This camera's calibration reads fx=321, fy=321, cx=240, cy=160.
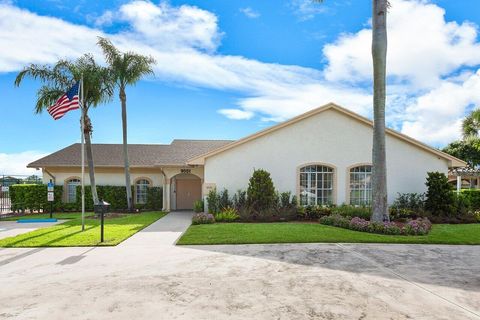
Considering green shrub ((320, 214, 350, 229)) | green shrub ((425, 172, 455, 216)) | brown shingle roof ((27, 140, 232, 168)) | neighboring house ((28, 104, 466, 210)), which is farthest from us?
brown shingle roof ((27, 140, 232, 168))

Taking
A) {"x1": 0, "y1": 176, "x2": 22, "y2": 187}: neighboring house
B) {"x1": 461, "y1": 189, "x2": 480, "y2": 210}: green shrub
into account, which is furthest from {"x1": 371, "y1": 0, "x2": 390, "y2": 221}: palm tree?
{"x1": 0, "y1": 176, "x2": 22, "y2": 187}: neighboring house

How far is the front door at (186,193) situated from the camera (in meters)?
22.0

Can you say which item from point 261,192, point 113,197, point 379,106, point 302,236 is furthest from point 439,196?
point 113,197

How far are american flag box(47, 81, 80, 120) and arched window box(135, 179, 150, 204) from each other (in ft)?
31.7

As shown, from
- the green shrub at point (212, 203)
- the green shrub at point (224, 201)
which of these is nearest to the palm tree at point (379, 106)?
the green shrub at point (224, 201)

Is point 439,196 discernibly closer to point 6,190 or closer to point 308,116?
point 308,116

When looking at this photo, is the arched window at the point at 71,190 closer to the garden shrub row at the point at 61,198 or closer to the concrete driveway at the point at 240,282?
the garden shrub row at the point at 61,198

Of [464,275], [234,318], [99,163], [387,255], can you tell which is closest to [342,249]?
[387,255]

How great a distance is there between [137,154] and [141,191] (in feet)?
10.6

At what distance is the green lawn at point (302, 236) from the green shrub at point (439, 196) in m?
2.77

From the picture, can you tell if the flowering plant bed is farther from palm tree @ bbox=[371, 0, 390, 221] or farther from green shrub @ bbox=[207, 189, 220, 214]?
green shrub @ bbox=[207, 189, 220, 214]

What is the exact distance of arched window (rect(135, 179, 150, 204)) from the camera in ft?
71.8

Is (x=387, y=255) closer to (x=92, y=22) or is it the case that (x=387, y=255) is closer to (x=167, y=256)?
(x=167, y=256)

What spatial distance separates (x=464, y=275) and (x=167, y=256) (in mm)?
6789
